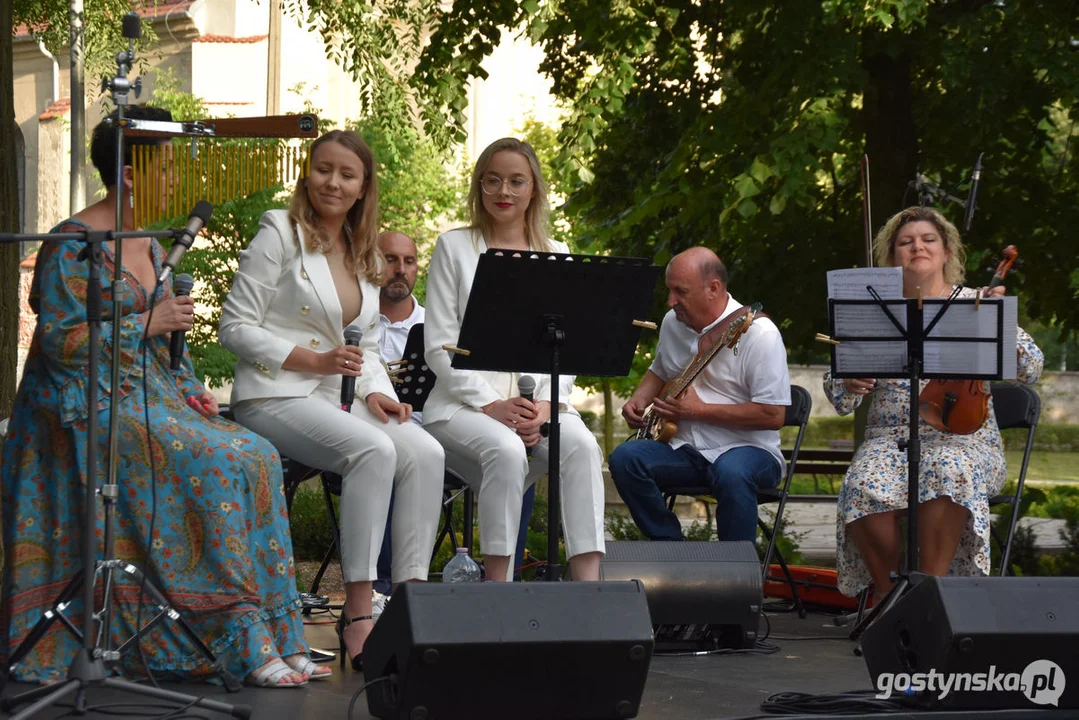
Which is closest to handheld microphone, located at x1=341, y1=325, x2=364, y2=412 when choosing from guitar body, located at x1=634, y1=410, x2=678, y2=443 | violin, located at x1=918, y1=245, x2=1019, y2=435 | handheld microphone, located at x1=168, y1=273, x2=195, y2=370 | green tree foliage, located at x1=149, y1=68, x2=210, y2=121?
handheld microphone, located at x1=168, y1=273, x2=195, y2=370

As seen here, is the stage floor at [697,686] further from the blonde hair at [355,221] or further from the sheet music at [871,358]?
the blonde hair at [355,221]

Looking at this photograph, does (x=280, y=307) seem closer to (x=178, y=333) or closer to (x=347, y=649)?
(x=178, y=333)

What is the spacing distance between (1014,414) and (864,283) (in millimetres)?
1272

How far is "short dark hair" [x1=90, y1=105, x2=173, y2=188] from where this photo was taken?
4480 mm

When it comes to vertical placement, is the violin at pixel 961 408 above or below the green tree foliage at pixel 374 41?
below

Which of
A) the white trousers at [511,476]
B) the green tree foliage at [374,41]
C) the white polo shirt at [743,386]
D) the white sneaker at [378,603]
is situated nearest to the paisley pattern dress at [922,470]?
the white polo shirt at [743,386]

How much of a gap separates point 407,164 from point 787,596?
11304 millimetres

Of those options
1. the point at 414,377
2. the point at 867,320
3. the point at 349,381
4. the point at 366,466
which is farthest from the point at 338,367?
the point at 867,320

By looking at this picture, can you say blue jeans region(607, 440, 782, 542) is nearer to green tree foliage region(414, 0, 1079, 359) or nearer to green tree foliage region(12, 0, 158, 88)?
green tree foliage region(414, 0, 1079, 359)

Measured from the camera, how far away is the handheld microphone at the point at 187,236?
4039 mm

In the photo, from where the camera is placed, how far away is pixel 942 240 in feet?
20.1

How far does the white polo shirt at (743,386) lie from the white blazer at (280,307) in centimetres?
182

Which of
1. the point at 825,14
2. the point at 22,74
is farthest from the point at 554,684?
the point at 22,74

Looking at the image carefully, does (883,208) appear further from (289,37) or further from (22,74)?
(22,74)
